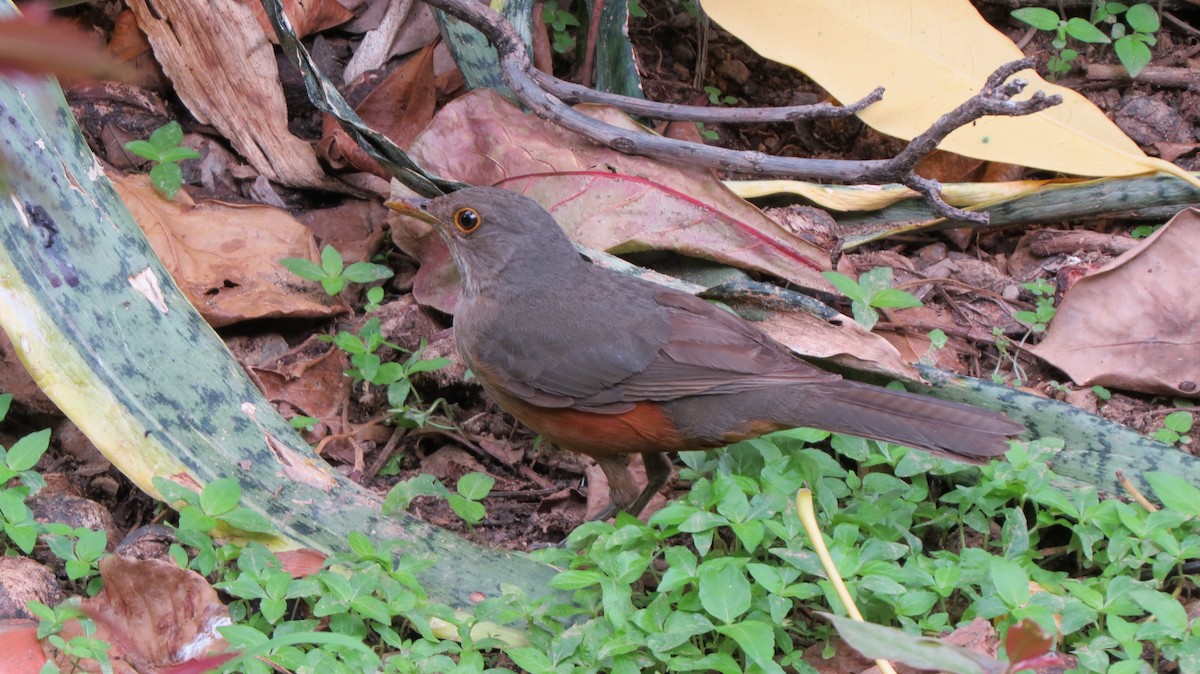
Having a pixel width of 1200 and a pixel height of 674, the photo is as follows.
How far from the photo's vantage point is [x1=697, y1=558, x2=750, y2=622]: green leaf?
2.87 m

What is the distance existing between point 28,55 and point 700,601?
2.68 metres

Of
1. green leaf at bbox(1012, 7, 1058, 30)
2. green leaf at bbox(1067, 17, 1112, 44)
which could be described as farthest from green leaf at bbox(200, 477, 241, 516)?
green leaf at bbox(1067, 17, 1112, 44)

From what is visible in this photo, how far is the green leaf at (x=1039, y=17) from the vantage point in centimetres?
547

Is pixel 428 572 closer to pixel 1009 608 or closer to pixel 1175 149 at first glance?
pixel 1009 608

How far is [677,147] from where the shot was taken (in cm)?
483

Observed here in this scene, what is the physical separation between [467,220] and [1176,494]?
2.64m

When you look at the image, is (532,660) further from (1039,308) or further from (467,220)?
(1039,308)

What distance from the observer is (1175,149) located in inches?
218

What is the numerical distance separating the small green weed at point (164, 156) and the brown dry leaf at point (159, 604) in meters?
2.12

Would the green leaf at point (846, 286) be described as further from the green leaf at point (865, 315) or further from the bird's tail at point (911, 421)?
the bird's tail at point (911, 421)

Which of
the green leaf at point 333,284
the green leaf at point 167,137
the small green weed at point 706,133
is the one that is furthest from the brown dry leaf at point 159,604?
the small green weed at point 706,133

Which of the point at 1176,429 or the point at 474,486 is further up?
the point at 1176,429

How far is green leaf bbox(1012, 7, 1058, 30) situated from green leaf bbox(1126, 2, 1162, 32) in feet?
1.29

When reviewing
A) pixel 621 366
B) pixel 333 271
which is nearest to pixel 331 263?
pixel 333 271
